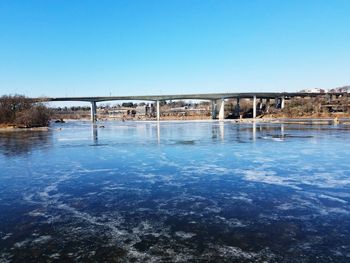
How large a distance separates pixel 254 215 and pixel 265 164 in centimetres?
895

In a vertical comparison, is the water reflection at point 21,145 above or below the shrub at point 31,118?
below

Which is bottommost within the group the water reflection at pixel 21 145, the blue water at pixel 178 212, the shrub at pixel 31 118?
the water reflection at pixel 21 145

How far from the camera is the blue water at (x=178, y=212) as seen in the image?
7180mm

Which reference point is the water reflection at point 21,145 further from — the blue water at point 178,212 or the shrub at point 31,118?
the shrub at point 31,118

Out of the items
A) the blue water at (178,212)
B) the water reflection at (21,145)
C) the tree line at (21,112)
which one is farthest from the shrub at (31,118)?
the blue water at (178,212)

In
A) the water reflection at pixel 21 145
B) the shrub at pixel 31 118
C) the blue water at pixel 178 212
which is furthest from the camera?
the shrub at pixel 31 118

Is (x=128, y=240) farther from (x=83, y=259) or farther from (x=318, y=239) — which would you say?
(x=318, y=239)

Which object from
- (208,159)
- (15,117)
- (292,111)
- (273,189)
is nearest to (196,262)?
(273,189)

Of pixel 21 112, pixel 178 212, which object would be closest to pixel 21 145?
pixel 178 212

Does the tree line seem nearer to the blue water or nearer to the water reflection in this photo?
the water reflection

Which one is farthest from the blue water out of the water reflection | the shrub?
the shrub

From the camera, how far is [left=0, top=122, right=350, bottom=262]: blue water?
7180mm

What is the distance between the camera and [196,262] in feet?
21.6

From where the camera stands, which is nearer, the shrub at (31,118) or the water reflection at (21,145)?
the water reflection at (21,145)
